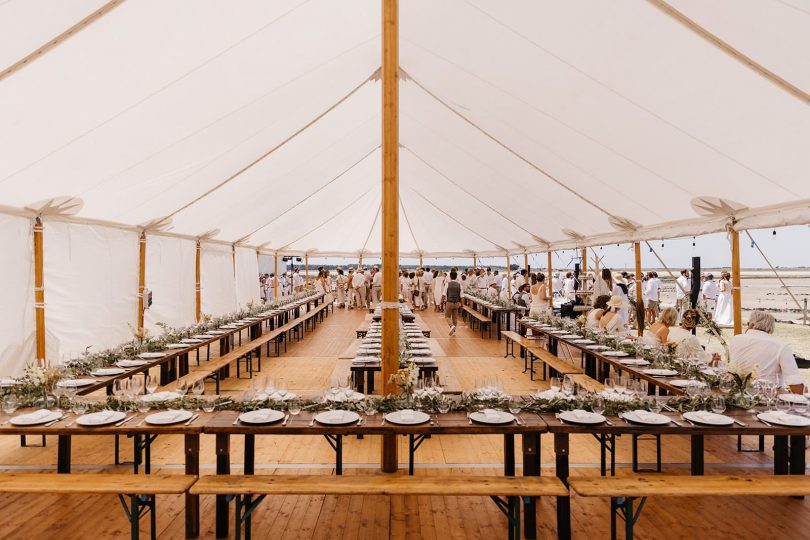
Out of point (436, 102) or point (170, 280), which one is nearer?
point (436, 102)

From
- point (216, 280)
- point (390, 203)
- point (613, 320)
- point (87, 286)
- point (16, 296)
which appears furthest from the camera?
point (216, 280)

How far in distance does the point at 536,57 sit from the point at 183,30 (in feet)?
9.64

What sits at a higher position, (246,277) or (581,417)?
(246,277)

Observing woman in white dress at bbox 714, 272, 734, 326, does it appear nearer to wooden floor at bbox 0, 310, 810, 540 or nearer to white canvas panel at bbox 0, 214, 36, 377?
wooden floor at bbox 0, 310, 810, 540

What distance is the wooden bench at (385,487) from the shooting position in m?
3.02

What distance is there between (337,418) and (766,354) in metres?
3.70

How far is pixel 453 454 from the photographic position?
16.1ft

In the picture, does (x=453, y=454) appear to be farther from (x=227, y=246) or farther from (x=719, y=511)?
(x=227, y=246)

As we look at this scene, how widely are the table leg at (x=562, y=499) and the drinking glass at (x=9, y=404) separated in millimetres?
3817

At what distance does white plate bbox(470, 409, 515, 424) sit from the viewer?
3422 millimetres

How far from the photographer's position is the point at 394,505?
3.84 meters

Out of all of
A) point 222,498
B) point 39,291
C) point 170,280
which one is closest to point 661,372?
point 222,498

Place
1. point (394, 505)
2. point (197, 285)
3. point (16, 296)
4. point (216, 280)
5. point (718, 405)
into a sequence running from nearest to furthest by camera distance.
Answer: point (718, 405)
point (394, 505)
point (16, 296)
point (197, 285)
point (216, 280)

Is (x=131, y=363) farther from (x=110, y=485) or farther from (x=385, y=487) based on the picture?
(x=385, y=487)
